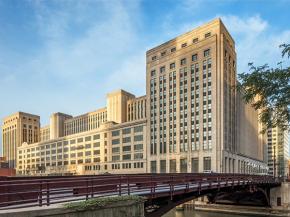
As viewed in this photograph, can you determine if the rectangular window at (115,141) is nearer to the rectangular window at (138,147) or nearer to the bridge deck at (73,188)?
the rectangular window at (138,147)

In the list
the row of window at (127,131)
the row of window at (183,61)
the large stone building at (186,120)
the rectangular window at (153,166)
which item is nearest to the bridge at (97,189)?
→ the large stone building at (186,120)

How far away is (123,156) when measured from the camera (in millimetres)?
141750

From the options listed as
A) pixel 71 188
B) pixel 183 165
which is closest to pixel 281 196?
pixel 71 188

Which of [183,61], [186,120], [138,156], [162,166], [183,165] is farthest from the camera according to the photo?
[138,156]

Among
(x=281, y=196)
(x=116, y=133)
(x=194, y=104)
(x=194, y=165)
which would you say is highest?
(x=194, y=104)

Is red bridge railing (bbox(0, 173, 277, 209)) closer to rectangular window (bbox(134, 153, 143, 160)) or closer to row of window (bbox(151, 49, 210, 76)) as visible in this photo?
row of window (bbox(151, 49, 210, 76))

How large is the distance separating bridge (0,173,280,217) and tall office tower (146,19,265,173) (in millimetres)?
81212

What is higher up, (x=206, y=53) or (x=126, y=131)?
(x=206, y=53)

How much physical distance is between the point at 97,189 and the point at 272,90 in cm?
1029

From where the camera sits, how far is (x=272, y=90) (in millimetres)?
14375

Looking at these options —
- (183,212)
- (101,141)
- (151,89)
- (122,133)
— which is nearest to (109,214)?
(183,212)

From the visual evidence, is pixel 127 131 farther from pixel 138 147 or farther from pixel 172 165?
pixel 172 165

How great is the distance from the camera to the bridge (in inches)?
521

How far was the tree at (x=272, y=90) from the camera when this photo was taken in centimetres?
1396
